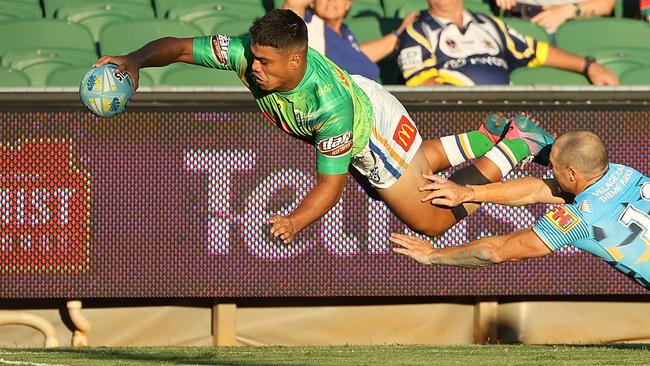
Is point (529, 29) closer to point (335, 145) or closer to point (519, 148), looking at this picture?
point (519, 148)

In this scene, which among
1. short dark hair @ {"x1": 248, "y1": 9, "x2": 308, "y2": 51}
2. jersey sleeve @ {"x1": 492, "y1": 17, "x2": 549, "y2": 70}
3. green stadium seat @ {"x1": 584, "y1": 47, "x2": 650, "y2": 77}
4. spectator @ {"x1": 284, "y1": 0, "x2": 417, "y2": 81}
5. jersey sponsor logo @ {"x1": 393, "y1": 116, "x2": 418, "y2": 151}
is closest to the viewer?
short dark hair @ {"x1": 248, "y1": 9, "x2": 308, "y2": 51}

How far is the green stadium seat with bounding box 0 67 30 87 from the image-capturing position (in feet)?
39.3

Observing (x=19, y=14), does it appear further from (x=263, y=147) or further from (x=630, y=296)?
(x=630, y=296)

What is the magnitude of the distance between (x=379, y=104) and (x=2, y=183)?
3623mm

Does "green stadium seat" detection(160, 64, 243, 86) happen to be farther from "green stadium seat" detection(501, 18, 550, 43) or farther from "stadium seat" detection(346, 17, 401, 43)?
"green stadium seat" detection(501, 18, 550, 43)

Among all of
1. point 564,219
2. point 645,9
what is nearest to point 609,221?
point 564,219

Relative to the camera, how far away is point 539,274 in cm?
1112

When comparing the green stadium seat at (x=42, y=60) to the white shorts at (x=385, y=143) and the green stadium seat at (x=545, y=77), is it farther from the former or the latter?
the white shorts at (x=385, y=143)

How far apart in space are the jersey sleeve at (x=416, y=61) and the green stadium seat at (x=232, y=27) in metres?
1.62

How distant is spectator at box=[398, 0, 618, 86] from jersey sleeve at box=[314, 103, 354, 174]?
3748mm

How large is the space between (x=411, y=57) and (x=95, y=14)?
3.62 metres

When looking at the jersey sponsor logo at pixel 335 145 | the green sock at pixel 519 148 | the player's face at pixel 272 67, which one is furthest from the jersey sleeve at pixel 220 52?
the green sock at pixel 519 148

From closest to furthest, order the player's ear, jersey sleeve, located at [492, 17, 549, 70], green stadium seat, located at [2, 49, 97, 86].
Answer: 1. the player's ear
2. jersey sleeve, located at [492, 17, 549, 70]
3. green stadium seat, located at [2, 49, 97, 86]

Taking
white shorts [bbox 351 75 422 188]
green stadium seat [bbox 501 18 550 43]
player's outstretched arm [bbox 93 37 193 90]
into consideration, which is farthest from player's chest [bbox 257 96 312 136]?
green stadium seat [bbox 501 18 550 43]
